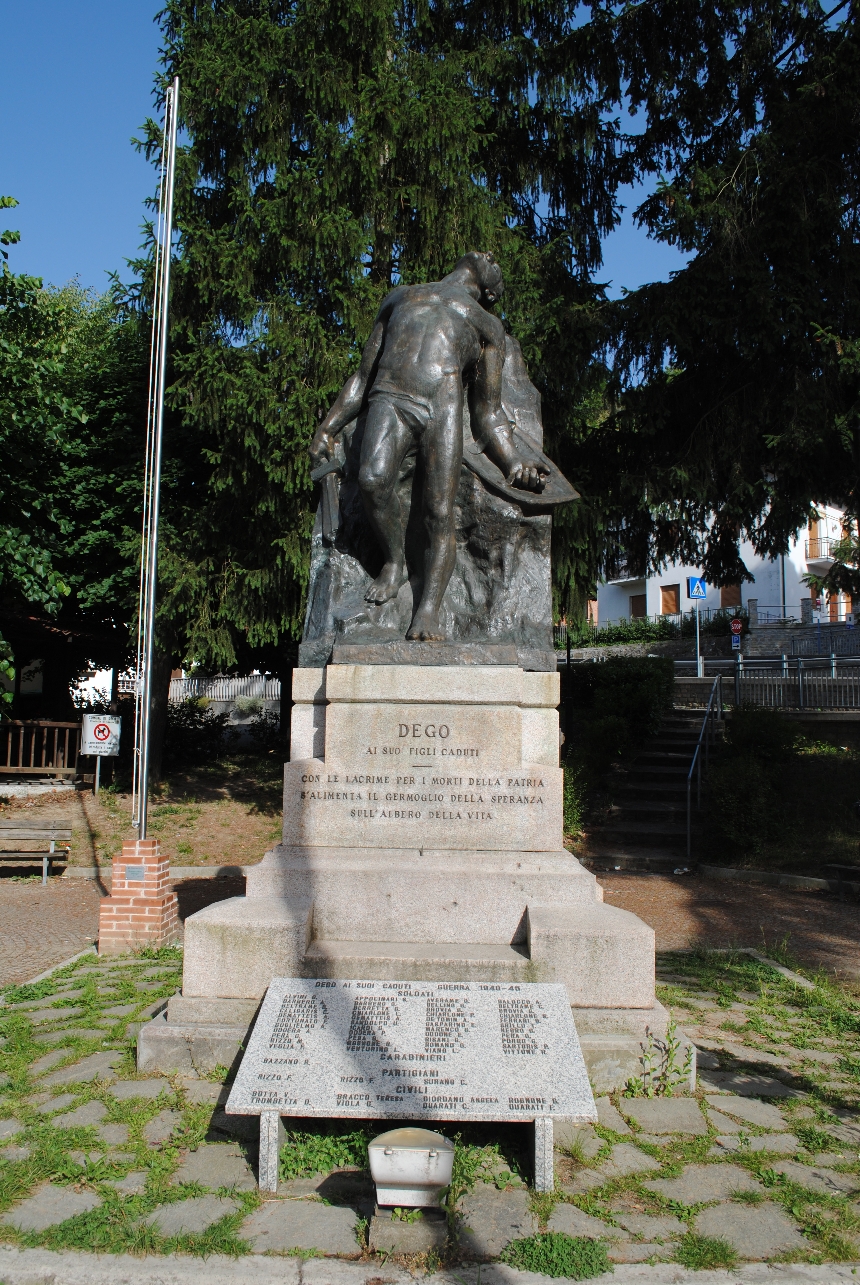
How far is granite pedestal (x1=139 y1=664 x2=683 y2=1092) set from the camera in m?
4.01

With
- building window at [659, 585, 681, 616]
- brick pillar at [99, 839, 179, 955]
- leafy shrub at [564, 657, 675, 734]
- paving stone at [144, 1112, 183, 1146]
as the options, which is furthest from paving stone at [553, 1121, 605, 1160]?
building window at [659, 585, 681, 616]

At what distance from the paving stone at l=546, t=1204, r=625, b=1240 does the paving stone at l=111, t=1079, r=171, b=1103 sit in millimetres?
1679

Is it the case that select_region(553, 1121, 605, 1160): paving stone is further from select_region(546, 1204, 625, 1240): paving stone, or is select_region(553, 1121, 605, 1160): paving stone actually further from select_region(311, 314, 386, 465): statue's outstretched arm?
select_region(311, 314, 386, 465): statue's outstretched arm

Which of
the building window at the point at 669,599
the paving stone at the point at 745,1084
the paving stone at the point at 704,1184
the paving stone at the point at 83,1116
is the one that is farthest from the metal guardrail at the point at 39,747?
the building window at the point at 669,599

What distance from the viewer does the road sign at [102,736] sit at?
44.4ft

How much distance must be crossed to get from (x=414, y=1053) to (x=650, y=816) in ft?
35.6

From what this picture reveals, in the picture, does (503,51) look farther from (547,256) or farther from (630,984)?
(630,984)

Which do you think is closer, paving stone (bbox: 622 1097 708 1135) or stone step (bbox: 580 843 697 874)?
paving stone (bbox: 622 1097 708 1135)

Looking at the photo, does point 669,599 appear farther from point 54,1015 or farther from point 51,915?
point 54,1015

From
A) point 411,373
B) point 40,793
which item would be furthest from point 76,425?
point 411,373

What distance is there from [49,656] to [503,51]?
14.2 meters

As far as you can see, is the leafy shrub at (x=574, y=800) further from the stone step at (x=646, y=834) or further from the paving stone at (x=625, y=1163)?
the paving stone at (x=625, y=1163)

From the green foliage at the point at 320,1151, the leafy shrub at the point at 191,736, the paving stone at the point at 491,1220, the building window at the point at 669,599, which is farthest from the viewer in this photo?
the building window at the point at 669,599

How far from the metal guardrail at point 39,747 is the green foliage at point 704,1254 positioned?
1484 centimetres
